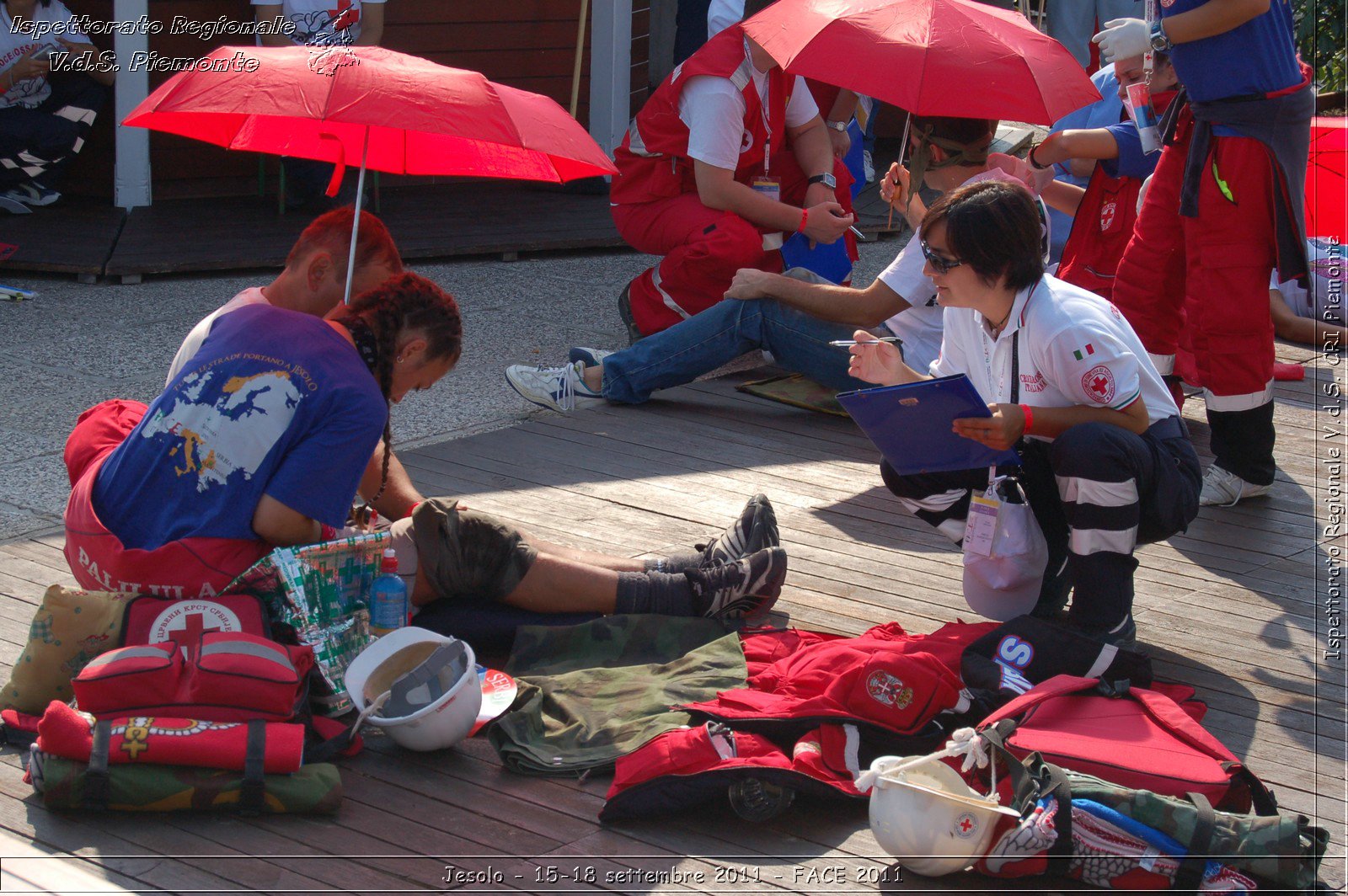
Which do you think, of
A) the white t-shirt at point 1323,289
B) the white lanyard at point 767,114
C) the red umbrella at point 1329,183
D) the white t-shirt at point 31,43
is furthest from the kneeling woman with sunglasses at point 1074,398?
the white t-shirt at point 31,43

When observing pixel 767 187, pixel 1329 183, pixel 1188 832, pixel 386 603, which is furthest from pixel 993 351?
pixel 1329 183

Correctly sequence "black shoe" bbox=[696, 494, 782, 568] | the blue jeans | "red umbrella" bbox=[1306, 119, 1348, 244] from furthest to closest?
"red umbrella" bbox=[1306, 119, 1348, 244] → the blue jeans → "black shoe" bbox=[696, 494, 782, 568]

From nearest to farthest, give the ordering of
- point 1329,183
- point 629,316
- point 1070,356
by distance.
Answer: point 1070,356 < point 629,316 < point 1329,183

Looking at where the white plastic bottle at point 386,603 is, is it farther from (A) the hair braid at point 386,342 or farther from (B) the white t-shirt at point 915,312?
(B) the white t-shirt at point 915,312

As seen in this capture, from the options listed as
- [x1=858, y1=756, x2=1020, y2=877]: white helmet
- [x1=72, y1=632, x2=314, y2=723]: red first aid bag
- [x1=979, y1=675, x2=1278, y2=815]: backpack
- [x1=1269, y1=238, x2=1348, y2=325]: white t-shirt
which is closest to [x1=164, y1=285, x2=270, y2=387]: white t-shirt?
[x1=72, y1=632, x2=314, y2=723]: red first aid bag

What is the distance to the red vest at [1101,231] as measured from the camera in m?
5.00

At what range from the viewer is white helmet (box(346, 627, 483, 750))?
267 centimetres

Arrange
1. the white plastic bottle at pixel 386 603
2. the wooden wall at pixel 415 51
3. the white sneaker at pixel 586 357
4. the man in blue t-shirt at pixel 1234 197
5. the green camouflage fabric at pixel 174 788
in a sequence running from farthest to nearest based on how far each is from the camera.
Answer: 1. the wooden wall at pixel 415 51
2. the white sneaker at pixel 586 357
3. the man in blue t-shirt at pixel 1234 197
4. the white plastic bottle at pixel 386 603
5. the green camouflage fabric at pixel 174 788

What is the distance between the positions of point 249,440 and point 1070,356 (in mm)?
1712

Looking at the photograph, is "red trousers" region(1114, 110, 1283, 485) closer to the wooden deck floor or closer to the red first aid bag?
the wooden deck floor

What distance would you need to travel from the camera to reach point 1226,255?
4.10 m

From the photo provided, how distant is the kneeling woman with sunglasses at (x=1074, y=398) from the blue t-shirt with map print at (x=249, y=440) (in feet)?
4.23

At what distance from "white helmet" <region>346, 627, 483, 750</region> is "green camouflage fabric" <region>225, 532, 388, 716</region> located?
2.6 inches

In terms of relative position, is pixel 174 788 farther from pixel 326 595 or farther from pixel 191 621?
pixel 326 595
